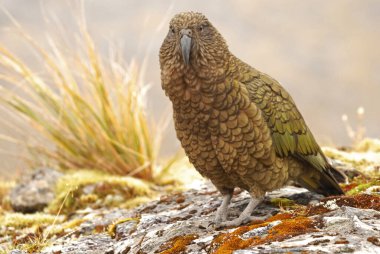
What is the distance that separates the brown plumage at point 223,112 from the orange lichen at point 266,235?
2.70 feet

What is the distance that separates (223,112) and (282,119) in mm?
672

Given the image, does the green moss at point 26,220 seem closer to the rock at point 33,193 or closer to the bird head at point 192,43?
the rock at point 33,193

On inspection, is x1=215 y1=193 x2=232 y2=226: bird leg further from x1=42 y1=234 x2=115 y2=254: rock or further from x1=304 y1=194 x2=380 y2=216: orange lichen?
x1=42 y1=234 x2=115 y2=254: rock

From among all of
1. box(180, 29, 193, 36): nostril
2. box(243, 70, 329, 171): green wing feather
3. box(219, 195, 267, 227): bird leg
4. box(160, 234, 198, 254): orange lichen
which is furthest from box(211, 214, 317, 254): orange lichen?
box(180, 29, 193, 36): nostril

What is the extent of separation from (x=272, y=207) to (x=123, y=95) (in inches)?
201

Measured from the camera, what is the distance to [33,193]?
875 centimetres

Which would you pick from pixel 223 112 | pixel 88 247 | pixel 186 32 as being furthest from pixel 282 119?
pixel 88 247

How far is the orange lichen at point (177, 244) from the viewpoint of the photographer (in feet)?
13.7

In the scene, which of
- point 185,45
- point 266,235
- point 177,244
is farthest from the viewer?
point 185,45

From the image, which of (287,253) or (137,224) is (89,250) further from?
(287,253)

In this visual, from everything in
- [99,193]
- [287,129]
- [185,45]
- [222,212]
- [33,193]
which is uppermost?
[185,45]

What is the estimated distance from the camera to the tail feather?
5.58 metres

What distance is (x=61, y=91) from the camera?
9812mm

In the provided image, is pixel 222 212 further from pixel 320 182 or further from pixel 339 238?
pixel 339 238
